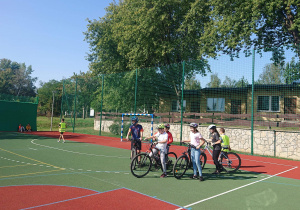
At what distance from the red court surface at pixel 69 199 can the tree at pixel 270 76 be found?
38.8 feet

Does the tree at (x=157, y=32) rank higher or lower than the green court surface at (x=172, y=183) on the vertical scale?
higher

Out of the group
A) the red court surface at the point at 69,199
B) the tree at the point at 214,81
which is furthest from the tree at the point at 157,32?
the red court surface at the point at 69,199

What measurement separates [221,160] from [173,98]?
10.6 m

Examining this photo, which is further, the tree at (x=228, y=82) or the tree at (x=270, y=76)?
the tree at (x=228, y=82)

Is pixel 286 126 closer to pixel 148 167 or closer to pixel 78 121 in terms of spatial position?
pixel 148 167

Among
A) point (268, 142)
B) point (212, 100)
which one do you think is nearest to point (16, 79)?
point (212, 100)

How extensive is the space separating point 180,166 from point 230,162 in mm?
2534

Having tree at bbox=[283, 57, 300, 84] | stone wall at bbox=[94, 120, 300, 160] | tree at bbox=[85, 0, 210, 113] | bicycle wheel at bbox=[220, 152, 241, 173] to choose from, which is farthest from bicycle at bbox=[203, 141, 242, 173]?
tree at bbox=[85, 0, 210, 113]

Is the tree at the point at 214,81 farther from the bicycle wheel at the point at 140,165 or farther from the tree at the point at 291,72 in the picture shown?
the bicycle wheel at the point at 140,165

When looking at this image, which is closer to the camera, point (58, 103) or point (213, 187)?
point (213, 187)

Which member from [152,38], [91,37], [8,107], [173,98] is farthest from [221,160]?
[91,37]

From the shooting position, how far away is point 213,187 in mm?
7531

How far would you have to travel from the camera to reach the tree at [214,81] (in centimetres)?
1741

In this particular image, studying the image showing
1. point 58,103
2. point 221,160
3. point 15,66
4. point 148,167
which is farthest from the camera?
point 15,66
